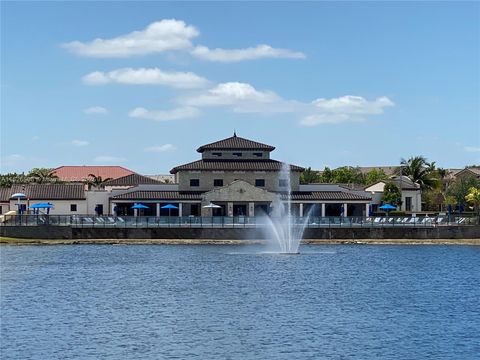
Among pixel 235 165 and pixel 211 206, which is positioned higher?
pixel 235 165

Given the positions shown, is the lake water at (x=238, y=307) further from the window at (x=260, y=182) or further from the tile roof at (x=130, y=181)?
the tile roof at (x=130, y=181)

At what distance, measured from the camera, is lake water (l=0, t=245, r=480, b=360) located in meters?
35.6

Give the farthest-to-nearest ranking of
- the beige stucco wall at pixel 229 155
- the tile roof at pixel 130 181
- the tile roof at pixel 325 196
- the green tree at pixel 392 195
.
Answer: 1. the tile roof at pixel 130 181
2. the green tree at pixel 392 195
3. the beige stucco wall at pixel 229 155
4. the tile roof at pixel 325 196

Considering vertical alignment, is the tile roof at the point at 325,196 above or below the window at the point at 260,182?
below

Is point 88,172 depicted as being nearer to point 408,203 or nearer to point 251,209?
point 408,203

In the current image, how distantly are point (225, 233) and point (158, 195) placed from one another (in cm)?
1476

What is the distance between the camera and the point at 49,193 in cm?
11181

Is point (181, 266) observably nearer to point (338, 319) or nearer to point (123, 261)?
point (123, 261)

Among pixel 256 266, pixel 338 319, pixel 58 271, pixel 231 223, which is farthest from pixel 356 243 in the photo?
pixel 338 319

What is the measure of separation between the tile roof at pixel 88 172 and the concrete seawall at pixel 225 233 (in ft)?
315

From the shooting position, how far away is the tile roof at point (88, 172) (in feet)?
622

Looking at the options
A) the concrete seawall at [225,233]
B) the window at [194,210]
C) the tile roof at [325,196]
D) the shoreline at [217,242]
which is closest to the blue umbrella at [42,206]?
the concrete seawall at [225,233]

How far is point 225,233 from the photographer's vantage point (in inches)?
3708

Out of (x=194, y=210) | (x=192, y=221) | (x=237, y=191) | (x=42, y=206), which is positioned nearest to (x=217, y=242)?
(x=192, y=221)
